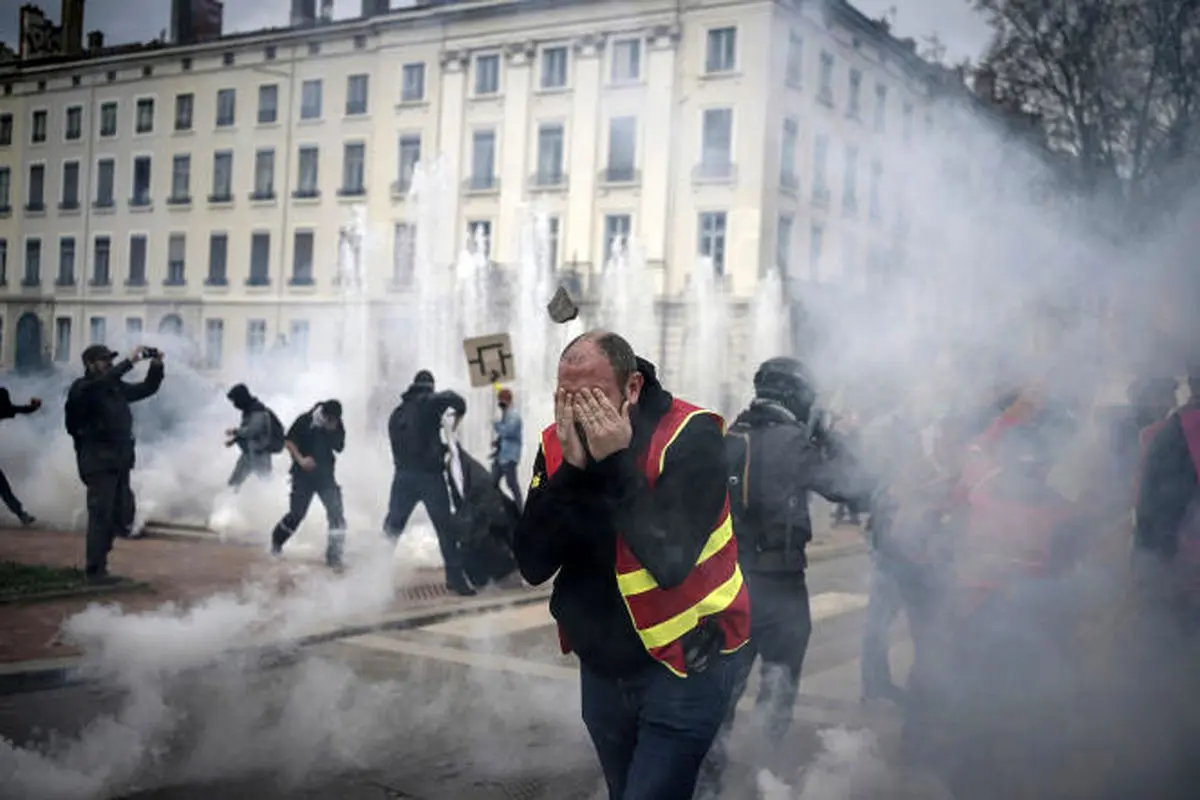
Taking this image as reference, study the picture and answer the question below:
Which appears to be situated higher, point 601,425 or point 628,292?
point 628,292

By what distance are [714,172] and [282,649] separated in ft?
41.6

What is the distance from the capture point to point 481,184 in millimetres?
28422

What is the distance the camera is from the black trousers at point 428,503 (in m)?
8.54

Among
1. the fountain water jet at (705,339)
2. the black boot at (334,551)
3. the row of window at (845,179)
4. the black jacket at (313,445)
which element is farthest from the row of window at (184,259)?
the row of window at (845,179)

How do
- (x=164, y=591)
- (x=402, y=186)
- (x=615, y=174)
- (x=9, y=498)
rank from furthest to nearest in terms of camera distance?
(x=402, y=186) < (x=615, y=174) < (x=9, y=498) < (x=164, y=591)

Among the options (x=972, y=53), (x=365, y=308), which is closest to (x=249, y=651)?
(x=972, y=53)

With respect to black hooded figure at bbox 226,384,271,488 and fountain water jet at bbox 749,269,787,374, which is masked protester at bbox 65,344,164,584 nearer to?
black hooded figure at bbox 226,384,271,488

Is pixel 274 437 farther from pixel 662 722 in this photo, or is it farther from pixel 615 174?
pixel 615 174

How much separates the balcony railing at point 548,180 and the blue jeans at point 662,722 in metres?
24.0

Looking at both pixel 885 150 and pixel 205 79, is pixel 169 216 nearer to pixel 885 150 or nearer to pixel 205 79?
pixel 205 79

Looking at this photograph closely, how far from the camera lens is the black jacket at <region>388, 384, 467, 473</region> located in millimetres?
8641

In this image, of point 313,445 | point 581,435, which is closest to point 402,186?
point 313,445

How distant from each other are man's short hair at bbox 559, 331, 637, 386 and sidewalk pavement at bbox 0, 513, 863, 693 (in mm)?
3941

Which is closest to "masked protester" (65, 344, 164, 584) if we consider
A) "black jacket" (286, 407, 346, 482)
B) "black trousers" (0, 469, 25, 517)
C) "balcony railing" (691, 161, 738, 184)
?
"black jacket" (286, 407, 346, 482)
